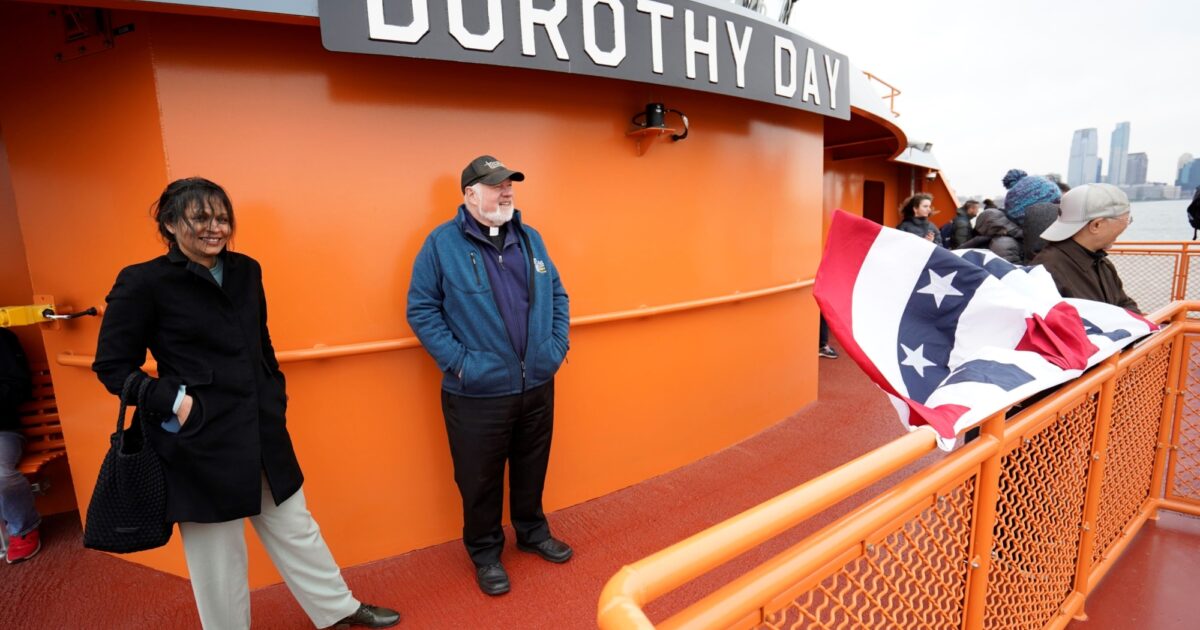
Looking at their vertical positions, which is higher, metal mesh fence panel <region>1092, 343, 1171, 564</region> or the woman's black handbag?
the woman's black handbag

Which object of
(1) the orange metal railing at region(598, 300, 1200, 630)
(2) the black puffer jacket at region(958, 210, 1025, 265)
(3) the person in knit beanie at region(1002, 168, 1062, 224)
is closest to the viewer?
(1) the orange metal railing at region(598, 300, 1200, 630)

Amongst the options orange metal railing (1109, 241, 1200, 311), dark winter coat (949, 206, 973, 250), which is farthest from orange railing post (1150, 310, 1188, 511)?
orange metal railing (1109, 241, 1200, 311)

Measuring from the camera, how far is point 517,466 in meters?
2.83

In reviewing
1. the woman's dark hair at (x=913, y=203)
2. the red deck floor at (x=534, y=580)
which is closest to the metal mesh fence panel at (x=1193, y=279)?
the woman's dark hair at (x=913, y=203)

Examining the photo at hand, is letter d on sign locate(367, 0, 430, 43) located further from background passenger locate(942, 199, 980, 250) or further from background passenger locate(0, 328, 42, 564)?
background passenger locate(942, 199, 980, 250)

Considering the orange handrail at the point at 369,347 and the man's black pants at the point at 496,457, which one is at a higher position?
the orange handrail at the point at 369,347

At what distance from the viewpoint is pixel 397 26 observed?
7.68ft

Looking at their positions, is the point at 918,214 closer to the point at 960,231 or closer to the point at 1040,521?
the point at 960,231

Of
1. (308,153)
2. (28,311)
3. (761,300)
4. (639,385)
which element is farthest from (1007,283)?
(28,311)

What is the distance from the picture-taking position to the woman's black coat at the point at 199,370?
1815 mm

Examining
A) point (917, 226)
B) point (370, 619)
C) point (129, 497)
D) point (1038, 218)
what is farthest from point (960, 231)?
point (129, 497)

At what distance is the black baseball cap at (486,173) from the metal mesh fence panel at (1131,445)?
9.22 ft

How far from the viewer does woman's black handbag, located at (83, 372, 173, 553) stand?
183cm

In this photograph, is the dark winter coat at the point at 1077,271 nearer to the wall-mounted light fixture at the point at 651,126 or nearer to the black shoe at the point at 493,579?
the wall-mounted light fixture at the point at 651,126
